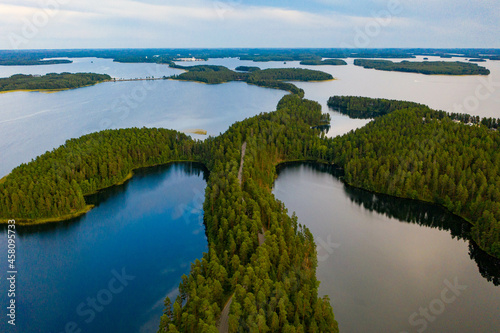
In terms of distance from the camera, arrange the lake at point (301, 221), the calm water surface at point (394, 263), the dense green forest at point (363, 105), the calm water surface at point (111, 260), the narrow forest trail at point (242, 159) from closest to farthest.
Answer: the calm water surface at point (394, 263) < the calm water surface at point (111, 260) < the lake at point (301, 221) < the narrow forest trail at point (242, 159) < the dense green forest at point (363, 105)

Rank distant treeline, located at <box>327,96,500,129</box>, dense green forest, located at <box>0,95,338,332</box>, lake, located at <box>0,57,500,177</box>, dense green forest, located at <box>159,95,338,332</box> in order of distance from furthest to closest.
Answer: distant treeline, located at <box>327,96,500,129</box> → lake, located at <box>0,57,500,177</box> → dense green forest, located at <box>0,95,338,332</box> → dense green forest, located at <box>159,95,338,332</box>

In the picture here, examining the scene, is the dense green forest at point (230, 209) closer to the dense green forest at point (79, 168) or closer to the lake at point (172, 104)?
the dense green forest at point (79, 168)

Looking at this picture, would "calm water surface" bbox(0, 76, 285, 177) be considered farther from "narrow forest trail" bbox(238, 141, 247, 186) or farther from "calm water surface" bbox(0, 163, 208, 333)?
"calm water surface" bbox(0, 163, 208, 333)

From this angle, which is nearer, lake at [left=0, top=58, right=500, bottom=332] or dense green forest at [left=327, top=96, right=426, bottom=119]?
lake at [left=0, top=58, right=500, bottom=332]

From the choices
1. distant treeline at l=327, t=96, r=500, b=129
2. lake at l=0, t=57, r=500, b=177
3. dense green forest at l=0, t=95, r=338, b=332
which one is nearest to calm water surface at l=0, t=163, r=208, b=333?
dense green forest at l=0, t=95, r=338, b=332

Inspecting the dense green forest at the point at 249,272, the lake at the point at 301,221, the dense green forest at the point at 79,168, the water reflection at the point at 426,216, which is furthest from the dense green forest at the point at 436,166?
the dense green forest at the point at 79,168

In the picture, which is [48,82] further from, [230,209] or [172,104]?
[230,209]

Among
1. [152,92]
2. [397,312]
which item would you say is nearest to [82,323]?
[397,312]
